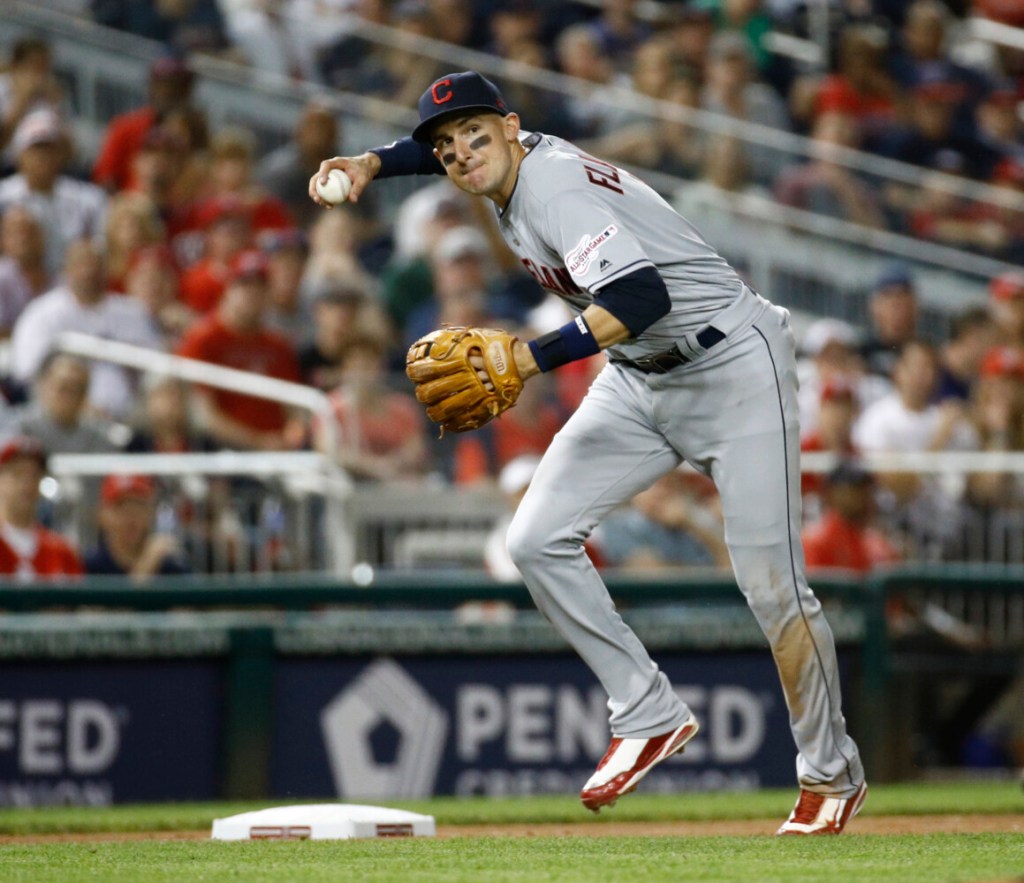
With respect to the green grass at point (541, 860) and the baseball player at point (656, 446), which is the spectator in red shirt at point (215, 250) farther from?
the green grass at point (541, 860)

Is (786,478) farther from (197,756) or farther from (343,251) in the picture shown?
(343,251)

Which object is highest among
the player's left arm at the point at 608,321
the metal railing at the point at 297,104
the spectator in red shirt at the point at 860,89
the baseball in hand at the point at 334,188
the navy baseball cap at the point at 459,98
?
the spectator in red shirt at the point at 860,89

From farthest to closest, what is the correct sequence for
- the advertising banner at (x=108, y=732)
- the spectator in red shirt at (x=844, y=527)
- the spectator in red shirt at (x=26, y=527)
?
the spectator in red shirt at (x=844, y=527), the spectator in red shirt at (x=26, y=527), the advertising banner at (x=108, y=732)

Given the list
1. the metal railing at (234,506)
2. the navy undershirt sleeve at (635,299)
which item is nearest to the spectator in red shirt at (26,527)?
the metal railing at (234,506)

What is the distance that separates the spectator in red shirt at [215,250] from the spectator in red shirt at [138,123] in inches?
21.4

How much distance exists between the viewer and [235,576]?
28.5ft

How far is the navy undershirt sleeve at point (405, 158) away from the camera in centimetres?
548

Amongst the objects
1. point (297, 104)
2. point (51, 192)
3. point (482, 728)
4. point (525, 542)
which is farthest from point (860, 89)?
→ point (525, 542)

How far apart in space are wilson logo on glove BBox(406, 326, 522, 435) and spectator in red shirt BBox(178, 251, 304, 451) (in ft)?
14.1

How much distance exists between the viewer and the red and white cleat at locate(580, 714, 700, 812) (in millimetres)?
5109

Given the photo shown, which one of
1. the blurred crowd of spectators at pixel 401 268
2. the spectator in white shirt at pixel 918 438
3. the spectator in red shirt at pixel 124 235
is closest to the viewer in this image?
the blurred crowd of spectators at pixel 401 268

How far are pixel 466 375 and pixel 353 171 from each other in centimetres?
83

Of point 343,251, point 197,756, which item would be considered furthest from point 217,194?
point 197,756

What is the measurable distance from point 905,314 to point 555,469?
604 cm
